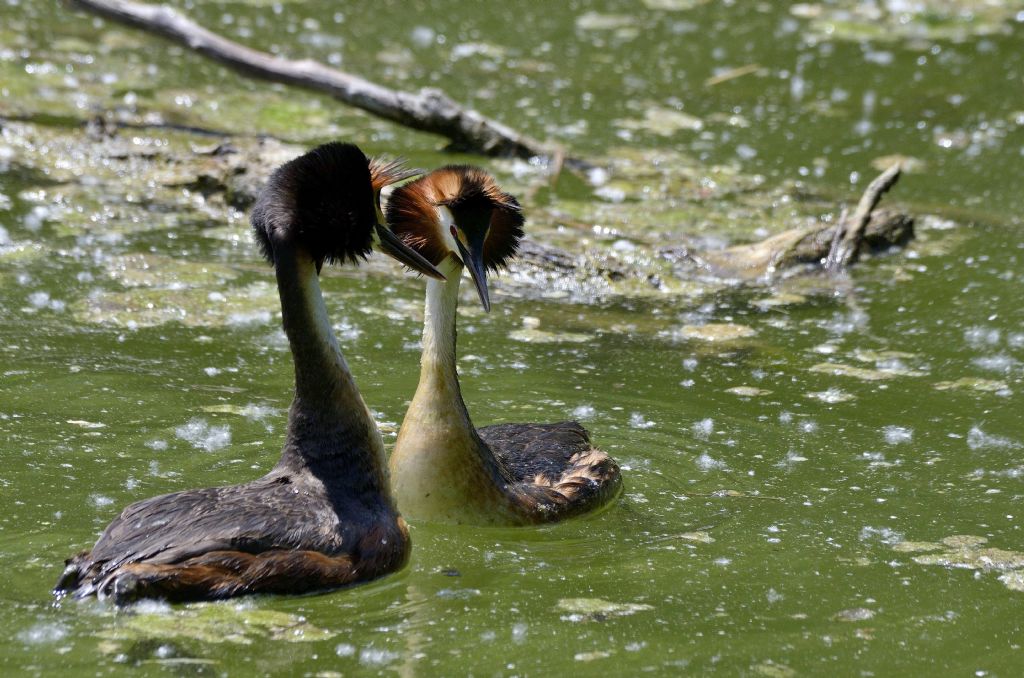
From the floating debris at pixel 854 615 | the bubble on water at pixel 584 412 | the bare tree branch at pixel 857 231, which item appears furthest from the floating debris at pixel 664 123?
the floating debris at pixel 854 615

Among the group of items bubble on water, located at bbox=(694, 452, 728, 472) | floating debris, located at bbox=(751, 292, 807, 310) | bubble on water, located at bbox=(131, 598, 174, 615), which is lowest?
bubble on water, located at bbox=(131, 598, 174, 615)

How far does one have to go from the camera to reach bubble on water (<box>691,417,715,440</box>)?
293 inches

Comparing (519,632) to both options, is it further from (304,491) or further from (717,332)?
(717,332)

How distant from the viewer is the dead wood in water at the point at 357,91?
11664 mm

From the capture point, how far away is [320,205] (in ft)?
18.9

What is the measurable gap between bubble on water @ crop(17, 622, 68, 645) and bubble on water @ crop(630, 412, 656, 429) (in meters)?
3.44

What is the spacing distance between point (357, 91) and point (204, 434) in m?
5.20

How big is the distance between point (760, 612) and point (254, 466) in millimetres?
2434

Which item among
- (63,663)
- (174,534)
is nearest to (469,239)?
(174,534)

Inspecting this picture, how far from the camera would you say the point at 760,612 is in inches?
214

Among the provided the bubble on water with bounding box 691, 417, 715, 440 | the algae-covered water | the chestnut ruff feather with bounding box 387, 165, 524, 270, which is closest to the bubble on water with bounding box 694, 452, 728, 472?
the algae-covered water

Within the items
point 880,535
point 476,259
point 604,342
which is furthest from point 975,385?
point 476,259

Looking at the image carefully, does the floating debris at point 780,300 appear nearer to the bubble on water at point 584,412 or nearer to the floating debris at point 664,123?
the bubble on water at point 584,412

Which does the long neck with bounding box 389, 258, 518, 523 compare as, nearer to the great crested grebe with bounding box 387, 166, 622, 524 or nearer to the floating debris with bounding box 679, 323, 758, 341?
the great crested grebe with bounding box 387, 166, 622, 524
